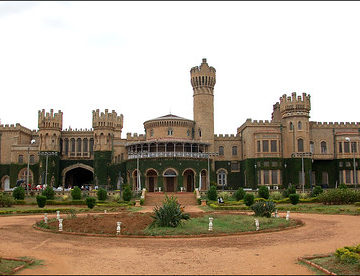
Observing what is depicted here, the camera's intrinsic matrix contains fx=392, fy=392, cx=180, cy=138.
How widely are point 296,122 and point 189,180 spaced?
17.8m

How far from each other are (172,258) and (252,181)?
44.0m

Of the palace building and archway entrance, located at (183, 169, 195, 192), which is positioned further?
archway entrance, located at (183, 169, 195, 192)

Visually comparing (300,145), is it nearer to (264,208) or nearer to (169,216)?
(264,208)

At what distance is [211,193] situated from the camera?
1763 inches

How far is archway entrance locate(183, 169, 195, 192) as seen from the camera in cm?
5725

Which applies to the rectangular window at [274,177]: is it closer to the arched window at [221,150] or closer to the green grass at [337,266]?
the arched window at [221,150]

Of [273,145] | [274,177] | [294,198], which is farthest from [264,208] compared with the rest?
[273,145]

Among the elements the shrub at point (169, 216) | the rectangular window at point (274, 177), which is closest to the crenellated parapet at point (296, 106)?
the rectangular window at point (274, 177)

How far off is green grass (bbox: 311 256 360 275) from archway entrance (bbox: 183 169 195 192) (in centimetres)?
4299

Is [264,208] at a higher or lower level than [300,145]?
lower

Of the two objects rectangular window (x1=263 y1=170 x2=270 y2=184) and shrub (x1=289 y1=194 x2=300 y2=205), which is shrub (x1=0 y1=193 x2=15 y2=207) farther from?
rectangular window (x1=263 y1=170 x2=270 y2=184)

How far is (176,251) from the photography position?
1611cm

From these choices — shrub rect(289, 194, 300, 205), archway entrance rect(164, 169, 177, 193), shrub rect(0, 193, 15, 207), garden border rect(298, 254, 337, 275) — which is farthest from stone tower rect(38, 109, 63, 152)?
garden border rect(298, 254, 337, 275)

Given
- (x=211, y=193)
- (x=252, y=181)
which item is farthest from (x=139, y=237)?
(x=252, y=181)
